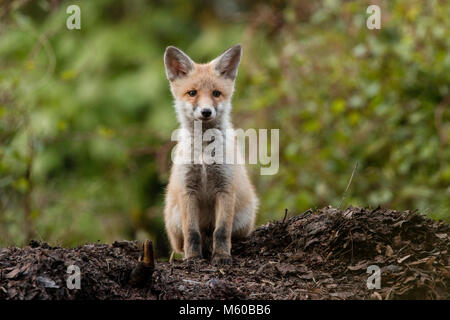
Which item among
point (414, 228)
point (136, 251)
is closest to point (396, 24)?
point (414, 228)

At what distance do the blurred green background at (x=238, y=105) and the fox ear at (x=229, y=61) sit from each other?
220 cm

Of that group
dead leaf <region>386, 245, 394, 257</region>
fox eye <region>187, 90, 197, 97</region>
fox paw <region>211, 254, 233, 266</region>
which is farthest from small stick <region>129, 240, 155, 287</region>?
fox eye <region>187, 90, 197, 97</region>

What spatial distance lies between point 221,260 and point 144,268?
133cm

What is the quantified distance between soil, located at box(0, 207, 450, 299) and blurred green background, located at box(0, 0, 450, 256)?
1.02 meters

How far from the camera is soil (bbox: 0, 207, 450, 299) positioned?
11.4 feet

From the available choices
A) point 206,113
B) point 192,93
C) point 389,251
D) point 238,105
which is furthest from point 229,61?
point 238,105

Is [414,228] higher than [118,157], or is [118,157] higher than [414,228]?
[118,157]

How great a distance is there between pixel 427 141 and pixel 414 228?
403 cm

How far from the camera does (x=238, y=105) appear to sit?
10.2 m

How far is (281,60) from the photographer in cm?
957

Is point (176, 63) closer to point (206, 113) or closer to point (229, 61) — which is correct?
point (229, 61)

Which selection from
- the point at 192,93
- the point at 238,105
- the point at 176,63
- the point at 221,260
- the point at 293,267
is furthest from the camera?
the point at 238,105
